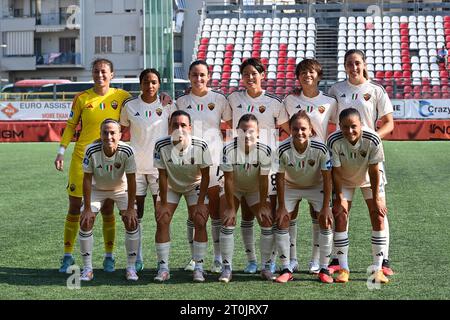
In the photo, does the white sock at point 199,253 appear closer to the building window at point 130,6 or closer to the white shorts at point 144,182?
the white shorts at point 144,182

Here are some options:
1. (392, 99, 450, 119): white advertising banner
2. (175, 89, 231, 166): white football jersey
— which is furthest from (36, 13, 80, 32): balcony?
(175, 89, 231, 166): white football jersey

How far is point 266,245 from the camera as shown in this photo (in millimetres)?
6398

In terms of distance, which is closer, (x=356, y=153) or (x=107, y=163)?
(x=356, y=153)

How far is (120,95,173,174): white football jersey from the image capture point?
670 cm

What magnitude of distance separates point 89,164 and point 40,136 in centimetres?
2019

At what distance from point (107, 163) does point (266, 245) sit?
1474mm

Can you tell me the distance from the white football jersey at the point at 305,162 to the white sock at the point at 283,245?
425mm

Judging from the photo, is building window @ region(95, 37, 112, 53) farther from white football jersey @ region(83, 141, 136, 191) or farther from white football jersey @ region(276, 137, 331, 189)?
white football jersey @ region(276, 137, 331, 189)

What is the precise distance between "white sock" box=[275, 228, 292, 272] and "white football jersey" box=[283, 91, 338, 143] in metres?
0.85

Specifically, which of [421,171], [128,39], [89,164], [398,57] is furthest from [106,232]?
[128,39]

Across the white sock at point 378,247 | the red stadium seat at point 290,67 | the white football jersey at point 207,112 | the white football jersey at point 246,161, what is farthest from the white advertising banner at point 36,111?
the white sock at point 378,247

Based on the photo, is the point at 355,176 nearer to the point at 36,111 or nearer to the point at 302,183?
the point at 302,183

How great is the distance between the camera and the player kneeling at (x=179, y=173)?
20.5ft

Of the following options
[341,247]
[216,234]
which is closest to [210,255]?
[216,234]
